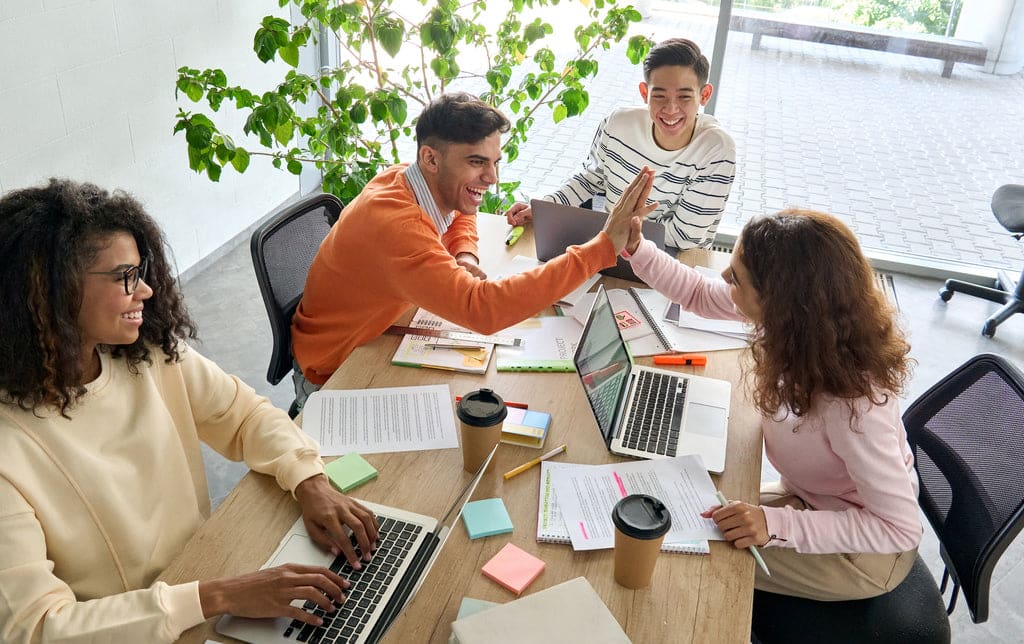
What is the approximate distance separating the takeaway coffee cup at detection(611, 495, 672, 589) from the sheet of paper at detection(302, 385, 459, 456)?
0.46m

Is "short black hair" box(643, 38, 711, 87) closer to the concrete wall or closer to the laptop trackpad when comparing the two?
the laptop trackpad

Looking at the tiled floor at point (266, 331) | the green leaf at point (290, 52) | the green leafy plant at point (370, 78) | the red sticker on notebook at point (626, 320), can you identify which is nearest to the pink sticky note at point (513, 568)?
the red sticker on notebook at point (626, 320)

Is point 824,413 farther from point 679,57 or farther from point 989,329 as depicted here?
point 989,329

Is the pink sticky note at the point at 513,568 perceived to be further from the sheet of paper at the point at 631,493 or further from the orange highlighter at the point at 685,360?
the orange highlighter at the point at 685,360

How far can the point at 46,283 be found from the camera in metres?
1.28

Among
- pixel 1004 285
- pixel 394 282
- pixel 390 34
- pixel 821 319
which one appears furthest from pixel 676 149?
pixel 1004 285

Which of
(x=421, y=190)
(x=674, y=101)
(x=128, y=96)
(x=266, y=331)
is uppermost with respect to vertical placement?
(x=674, y=101)

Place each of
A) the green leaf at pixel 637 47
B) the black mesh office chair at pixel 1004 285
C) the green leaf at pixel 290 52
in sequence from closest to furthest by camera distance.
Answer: the green leaf at pixel 290 52, the green leaf at pixel 637 47, the black mesh office chair at pixel 1004 285

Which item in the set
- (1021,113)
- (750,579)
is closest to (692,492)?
(750,579)

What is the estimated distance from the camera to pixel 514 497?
1.52 metres

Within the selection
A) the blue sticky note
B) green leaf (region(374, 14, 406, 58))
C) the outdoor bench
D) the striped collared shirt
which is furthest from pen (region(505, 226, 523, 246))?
the outdoor bench

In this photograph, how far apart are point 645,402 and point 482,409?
42cm

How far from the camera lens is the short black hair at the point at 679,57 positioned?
103 inches

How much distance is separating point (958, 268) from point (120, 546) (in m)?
4.18
